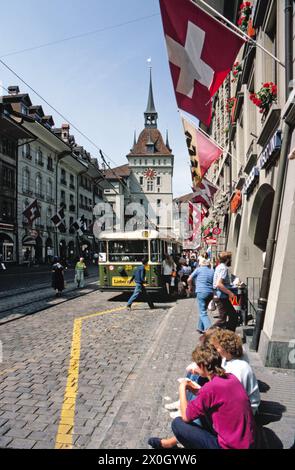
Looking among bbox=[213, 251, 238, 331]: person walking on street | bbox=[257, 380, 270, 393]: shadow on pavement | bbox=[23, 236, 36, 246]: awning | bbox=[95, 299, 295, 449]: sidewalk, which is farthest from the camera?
bbox=[23, 236, 36, 246]: awning

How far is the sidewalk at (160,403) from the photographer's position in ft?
11.3

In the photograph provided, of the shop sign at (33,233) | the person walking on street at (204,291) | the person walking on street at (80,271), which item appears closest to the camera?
the person walking on street at (204,291)

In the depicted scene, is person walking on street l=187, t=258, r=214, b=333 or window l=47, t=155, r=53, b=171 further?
window l=47, t=155, r=53, b=171

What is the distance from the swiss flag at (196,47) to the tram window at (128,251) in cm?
673

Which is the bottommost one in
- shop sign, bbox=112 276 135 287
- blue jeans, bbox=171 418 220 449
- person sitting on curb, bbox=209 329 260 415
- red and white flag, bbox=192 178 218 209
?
blue jeans, bbox=171 418 220 449

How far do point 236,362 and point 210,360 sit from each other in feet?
1.30

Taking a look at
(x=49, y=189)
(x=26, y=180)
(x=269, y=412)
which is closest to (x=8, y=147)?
(x=26, y=180)

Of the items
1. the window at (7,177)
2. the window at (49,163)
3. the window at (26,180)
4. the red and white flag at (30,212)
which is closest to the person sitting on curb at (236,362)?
the red and white flag at (30,212)

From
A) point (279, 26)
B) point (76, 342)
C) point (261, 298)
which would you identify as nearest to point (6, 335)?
point (76, 342)

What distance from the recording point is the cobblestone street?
3.63 m

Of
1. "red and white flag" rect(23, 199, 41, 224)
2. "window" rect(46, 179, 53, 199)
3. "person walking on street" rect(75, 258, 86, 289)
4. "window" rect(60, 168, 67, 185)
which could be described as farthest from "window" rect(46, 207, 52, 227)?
"person walking on street" rect(75, 258, 86, 289)

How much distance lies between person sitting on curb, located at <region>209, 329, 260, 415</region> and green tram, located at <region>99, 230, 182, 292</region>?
971cm

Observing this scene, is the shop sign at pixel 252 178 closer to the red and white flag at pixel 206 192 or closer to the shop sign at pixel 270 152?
the shop sign at pixel 270 152

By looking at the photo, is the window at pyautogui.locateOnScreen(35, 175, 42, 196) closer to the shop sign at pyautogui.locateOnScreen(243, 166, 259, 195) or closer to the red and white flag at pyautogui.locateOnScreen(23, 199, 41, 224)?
the red and white flag at pyautogui.locateOnScreen(23, 199, 41, 224)
